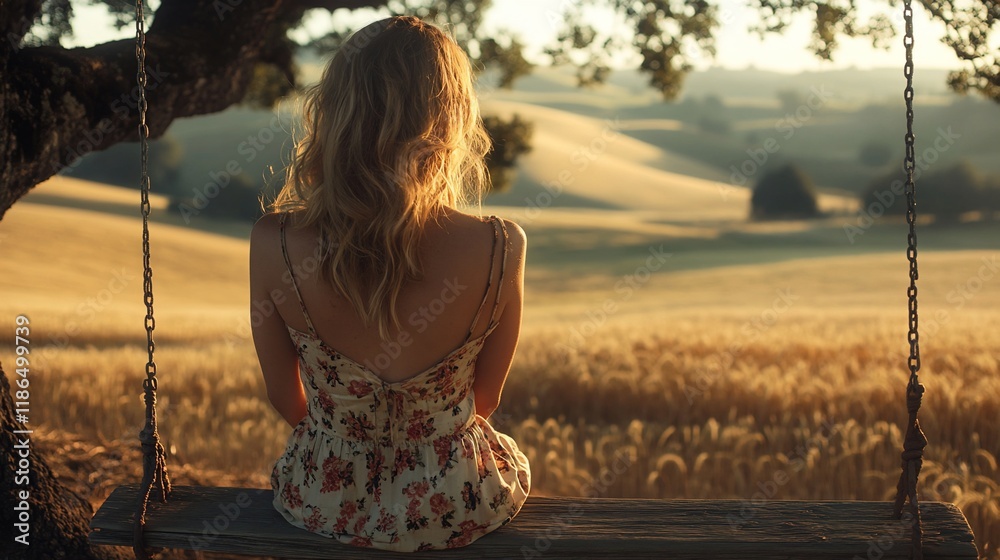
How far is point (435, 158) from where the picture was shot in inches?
104

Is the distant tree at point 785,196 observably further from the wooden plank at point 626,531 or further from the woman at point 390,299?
the woman at point 390,299

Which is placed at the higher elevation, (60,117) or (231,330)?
(60,117)

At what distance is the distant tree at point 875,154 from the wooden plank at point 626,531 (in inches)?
2471

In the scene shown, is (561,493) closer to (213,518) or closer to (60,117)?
(213,518)

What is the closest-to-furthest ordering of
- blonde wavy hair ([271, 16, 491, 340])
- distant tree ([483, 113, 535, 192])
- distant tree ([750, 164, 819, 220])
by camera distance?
blonde wavy hair ([271, 16, 491, 340])
distant tree ([483, 113, 535, 192])
distant tree ([750, 164, 819, 220])

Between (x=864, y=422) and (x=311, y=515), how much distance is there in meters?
4.73

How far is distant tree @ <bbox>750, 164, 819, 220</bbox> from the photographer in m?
44.9

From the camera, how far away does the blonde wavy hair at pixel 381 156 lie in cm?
255

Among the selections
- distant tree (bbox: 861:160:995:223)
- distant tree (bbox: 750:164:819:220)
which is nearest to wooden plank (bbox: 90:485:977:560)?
distant tree (bbox: 861:160:995:223)

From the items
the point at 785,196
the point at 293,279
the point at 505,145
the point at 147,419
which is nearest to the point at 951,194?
the point at 785,196

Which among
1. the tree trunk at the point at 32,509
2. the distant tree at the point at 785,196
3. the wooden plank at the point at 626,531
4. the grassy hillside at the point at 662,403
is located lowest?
the distant tree at the point at 785,196

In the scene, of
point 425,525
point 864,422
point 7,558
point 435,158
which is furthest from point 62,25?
A: point 864,422

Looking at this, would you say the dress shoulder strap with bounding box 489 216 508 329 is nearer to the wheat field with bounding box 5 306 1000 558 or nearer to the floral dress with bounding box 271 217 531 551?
the floral dress with bounding box 271 217 531 551

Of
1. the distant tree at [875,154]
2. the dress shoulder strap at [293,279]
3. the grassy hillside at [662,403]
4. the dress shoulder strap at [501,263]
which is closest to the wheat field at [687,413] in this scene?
the grassy hillside at [662,403]
